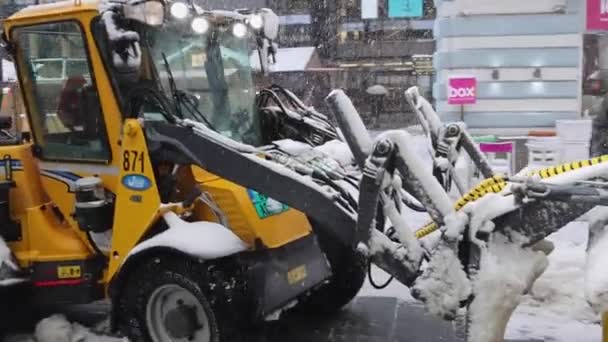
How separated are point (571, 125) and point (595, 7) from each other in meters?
2.80

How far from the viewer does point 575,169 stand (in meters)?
3.92

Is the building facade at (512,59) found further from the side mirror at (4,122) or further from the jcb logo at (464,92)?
the side mirror at (4,122)

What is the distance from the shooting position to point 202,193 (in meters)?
4.77

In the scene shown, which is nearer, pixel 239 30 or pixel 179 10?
pixel 179 10

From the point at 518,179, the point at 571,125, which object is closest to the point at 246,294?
the point at 518,179

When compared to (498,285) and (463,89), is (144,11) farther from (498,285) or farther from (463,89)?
(463,89)

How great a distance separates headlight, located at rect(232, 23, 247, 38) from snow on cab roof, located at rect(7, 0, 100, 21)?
117 cm

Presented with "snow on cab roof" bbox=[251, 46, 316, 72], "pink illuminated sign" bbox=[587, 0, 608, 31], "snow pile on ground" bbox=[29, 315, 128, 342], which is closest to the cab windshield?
"snow pile on ground" bbox=[29, 315, 128, 342]

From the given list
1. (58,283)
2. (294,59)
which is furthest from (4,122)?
(294,59)

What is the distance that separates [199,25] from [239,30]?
1.85 feet

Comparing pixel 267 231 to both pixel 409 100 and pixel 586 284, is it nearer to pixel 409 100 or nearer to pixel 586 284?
pixel 409 100

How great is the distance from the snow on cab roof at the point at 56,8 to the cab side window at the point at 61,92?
0.28 ft

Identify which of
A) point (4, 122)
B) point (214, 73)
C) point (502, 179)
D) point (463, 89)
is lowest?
point (463, 89)

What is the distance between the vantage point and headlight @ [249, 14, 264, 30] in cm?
575
